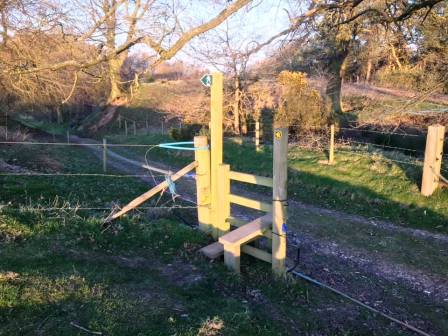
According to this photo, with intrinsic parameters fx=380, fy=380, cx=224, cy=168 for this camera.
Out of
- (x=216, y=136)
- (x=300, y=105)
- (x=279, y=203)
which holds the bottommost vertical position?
(x=279, y=203)

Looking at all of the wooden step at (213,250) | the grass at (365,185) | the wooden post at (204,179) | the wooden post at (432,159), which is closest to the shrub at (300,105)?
the grass at (365,185)

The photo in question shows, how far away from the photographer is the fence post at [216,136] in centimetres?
536

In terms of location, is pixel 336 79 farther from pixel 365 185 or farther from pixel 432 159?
pixel 432 159

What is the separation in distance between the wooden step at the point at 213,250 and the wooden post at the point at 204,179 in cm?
59

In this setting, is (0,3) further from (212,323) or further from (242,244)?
(212,323)

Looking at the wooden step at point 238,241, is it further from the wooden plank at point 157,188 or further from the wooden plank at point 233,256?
the wooden plank at point 157,188

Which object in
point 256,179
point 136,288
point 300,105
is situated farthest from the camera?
point 300,105

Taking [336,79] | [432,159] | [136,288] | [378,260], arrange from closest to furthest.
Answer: [136,288] < [378,260] < [432,159] < [336,79]

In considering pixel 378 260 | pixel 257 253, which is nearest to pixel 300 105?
pixel 378 260

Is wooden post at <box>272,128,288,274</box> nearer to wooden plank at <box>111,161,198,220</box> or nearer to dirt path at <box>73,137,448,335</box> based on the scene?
dirt path at <box>73,137,448,335</box>

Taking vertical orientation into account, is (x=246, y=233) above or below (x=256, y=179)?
below

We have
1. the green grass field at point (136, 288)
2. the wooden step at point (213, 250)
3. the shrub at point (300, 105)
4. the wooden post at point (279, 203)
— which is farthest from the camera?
the shrub at point (300, 105)

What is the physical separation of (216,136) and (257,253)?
176 centimetres

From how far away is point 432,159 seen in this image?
7.96 m
